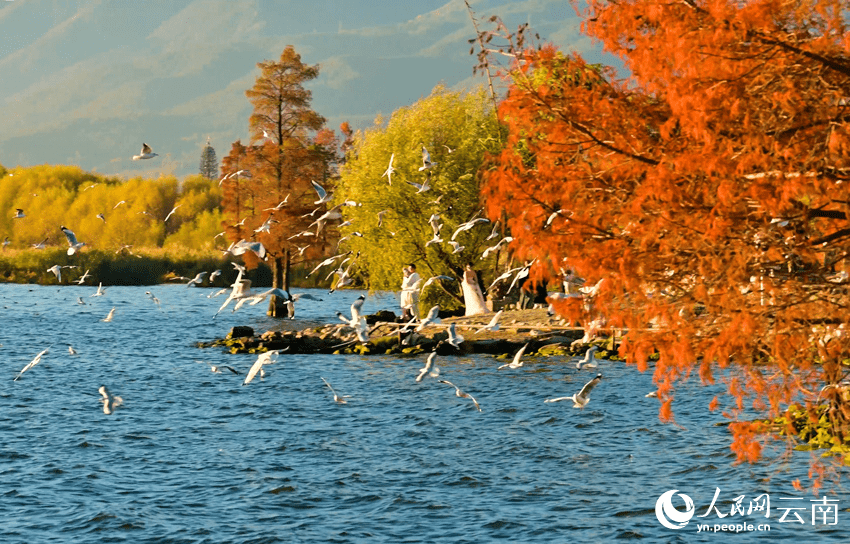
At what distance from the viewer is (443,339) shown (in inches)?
1502

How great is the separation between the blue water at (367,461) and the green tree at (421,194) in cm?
1211

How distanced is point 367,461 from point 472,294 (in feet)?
68.7

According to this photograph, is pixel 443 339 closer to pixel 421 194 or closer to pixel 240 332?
pixel 421 194

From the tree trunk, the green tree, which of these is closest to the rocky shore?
the green tree

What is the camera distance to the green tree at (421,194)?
45375mm

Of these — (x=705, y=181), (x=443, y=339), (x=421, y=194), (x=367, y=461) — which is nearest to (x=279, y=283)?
(x=421, y=194)

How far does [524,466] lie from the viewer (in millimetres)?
19219

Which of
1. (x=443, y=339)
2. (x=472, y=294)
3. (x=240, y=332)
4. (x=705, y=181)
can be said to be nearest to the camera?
(x=705, y=181)

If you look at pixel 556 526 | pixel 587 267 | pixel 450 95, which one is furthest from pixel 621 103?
pixel 450 95

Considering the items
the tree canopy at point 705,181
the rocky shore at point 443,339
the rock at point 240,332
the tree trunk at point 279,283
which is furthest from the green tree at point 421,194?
the tree canopy at point 705,181

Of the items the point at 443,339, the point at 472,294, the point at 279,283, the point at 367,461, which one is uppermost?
the point at 279,283

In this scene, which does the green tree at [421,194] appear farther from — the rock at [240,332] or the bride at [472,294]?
the rock at [240,332]

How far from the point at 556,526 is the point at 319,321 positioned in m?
41.4

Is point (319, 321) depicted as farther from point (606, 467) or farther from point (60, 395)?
point (606, 467)
